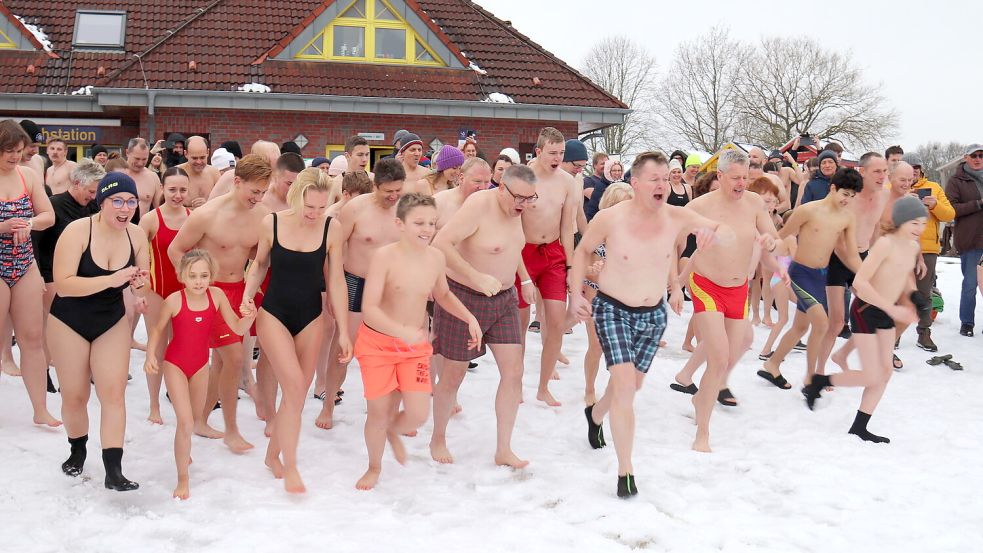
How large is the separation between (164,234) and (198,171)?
182 cm

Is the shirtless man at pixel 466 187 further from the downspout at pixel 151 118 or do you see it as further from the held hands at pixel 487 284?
the downspout at pixel 151 118

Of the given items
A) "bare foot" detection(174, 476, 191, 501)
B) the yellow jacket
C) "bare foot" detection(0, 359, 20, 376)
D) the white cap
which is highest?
the white cap

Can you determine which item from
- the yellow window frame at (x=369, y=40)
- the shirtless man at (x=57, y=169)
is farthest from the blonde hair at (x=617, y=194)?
the yellow window frame at (x=369, y=40)

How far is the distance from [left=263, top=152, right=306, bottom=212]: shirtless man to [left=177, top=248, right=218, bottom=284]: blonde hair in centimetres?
125

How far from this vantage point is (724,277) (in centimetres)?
627

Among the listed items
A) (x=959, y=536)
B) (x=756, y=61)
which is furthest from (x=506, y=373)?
(x=756, y=61)

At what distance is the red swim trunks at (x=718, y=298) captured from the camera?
6195 millimetres

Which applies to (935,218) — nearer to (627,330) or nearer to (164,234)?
(627,330)

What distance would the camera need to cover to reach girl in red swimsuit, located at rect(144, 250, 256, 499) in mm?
4930

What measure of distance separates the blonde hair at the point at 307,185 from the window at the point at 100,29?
1532 cm

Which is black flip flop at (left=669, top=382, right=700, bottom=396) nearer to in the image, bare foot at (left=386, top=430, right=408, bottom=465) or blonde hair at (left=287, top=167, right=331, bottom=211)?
bare foot at (left=386, top=430, right=408, bottom=465)

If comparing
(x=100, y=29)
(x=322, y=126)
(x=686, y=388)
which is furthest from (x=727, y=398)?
(x=100, y=29)

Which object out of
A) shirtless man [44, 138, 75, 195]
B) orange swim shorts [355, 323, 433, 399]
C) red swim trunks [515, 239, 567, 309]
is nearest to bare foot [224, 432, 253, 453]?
orange swim shorts [355, 323, 433, 399]

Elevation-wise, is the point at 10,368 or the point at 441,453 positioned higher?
the point at 10,368
